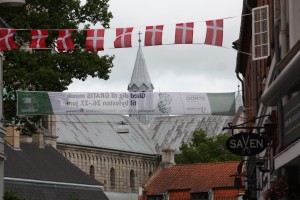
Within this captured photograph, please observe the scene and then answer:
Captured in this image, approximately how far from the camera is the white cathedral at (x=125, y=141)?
143250mm

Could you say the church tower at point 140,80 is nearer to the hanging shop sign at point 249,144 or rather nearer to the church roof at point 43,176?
the church roof at point 43,176

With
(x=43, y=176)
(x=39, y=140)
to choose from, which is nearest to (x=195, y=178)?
(x=43, y=176)

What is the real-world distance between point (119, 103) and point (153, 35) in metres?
6.58

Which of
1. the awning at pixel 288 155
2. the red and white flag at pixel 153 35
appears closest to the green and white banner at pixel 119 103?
the red and white flag at pixel 153 35

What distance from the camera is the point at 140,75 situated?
174 metres

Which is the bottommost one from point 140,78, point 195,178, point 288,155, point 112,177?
point 288,155

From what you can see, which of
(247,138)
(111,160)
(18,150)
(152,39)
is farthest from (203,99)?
(111,160)

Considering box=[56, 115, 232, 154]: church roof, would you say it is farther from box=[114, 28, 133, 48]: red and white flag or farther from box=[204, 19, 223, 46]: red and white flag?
box=[204, 19, 223, 46]: red and white flag

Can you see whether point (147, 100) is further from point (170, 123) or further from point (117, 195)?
point (170, 123)

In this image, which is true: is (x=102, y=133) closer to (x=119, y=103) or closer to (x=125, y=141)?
(x=125, y=141)

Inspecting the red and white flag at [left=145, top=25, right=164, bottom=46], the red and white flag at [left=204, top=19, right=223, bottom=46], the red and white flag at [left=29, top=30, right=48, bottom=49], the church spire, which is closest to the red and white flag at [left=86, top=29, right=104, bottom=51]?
the red and white flag at [left=145, top=25, right=164, bottom=46]

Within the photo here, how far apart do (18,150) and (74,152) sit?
2106 inches

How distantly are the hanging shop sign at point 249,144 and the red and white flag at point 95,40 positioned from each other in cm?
579

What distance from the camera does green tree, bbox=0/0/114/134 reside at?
41.4 meters
